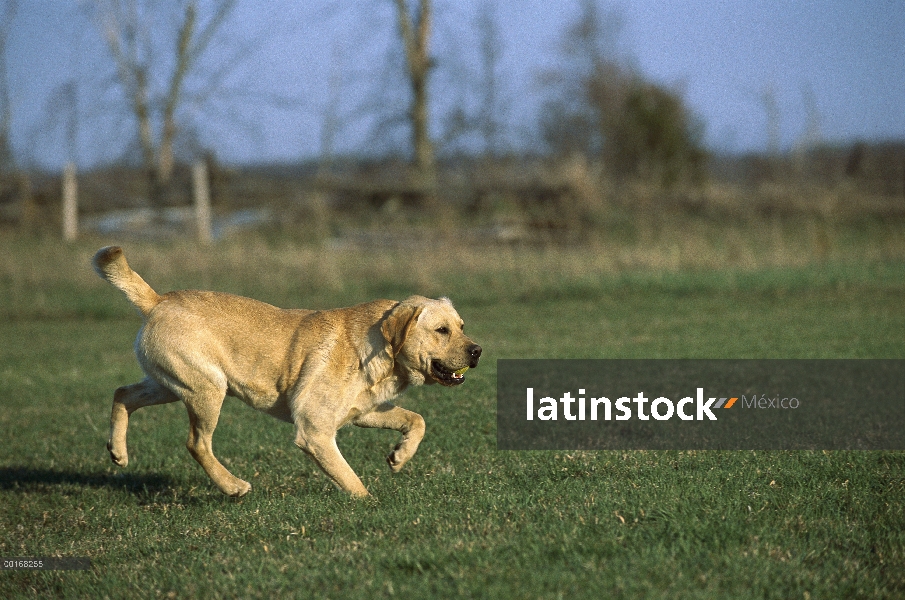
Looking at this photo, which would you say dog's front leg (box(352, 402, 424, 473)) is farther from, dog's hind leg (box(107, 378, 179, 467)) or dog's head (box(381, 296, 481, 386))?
dog's hind leg (box(107, 378, 179, 467))

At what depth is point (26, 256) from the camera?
21438mm

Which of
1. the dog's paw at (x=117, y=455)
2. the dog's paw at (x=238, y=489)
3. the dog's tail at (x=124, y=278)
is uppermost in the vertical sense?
the dog's tail at (x=124, y=278)

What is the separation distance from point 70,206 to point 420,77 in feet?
36.5

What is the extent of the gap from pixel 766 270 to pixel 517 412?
10913 mm

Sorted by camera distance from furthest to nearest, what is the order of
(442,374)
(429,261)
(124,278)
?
1. (429,261)
2. (124,278)
3. (442,374)

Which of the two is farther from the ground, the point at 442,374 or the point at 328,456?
the point at 442,374

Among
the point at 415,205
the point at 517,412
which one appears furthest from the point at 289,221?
the point at 517,412

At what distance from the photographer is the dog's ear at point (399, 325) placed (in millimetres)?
5742

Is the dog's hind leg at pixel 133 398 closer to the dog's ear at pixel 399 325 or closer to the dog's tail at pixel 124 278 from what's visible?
the dog's tail at pixel 124 278

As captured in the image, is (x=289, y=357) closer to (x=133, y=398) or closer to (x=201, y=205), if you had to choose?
(x=133, y=398)

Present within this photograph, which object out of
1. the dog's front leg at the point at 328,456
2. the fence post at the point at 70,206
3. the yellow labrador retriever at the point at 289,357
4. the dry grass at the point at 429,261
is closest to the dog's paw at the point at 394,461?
the yellow labrador retriever at the point at 289,357

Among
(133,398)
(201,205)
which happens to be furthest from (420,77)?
(133,398)

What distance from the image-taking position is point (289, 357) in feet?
19.3

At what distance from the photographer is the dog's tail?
589cm
